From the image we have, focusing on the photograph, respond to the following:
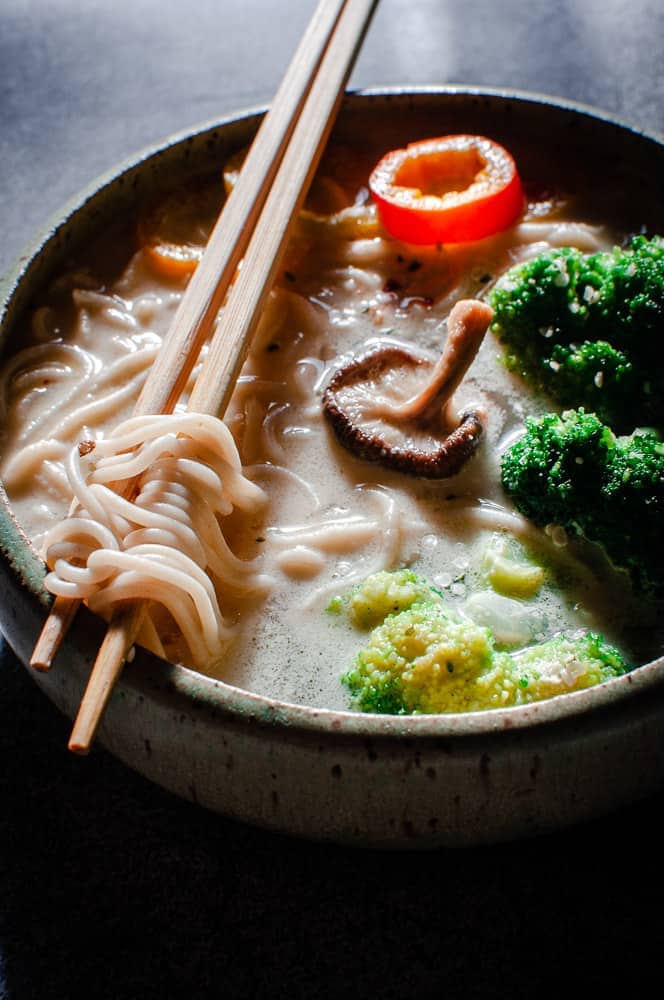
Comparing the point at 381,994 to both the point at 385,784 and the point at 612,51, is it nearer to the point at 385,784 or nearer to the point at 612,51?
the point at 385,784

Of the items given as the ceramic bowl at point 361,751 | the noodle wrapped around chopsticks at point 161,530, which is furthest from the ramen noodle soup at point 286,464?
the ceramic bowl at point 361,751

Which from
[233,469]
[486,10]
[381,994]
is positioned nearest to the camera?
[381,994]

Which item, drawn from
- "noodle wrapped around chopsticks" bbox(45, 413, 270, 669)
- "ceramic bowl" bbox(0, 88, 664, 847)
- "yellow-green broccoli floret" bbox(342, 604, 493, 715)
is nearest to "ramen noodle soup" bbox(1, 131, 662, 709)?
"noodle wrapped around chopsticks" bbox(45, 413, 270, 669)

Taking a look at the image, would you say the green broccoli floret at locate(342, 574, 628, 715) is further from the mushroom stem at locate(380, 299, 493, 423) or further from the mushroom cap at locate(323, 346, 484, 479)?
the mushroom stem at locate(380, 299, 493, 423)

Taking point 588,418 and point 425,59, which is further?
point 425,59

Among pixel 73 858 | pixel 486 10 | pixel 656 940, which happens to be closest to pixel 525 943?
pixel 656 940

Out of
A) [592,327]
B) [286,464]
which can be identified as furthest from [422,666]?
[592,327]
